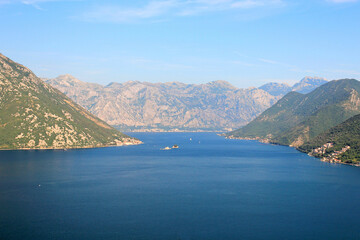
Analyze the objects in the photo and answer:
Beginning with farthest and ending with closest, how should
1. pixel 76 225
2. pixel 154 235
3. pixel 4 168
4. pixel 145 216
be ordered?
pixel 4 168 < pixel 145 216 < pixel 76 225 < pixel 154 235

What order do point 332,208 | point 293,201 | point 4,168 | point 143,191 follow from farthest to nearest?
1. point 4,168
2. point 143,191
3. point 293,201
4. point 332,208

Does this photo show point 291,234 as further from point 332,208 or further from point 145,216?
point 145,216

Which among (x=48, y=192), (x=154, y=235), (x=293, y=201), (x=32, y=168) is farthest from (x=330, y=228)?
(x=32, y=168)

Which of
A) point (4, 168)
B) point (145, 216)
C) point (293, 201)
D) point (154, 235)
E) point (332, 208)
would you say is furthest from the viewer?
point (4, 168)

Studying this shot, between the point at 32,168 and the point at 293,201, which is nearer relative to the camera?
the point at 293,201

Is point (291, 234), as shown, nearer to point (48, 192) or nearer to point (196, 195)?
point (196, 195)

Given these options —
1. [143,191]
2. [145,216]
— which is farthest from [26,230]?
[143,191]

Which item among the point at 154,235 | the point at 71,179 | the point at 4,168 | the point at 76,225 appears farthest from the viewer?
the point at 4,168

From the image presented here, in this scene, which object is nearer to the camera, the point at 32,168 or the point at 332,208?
the point at 332,208
